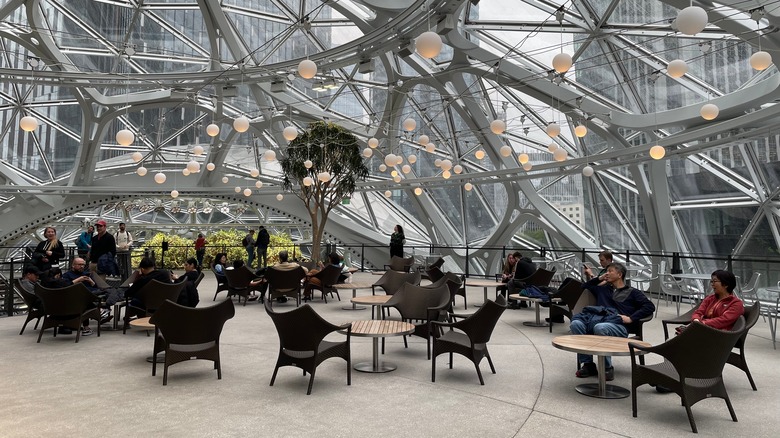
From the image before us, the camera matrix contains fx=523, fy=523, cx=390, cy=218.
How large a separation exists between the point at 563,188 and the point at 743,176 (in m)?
6.68

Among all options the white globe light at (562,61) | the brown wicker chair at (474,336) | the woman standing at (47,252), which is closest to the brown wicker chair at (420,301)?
the brown wicker chair at (474,336)

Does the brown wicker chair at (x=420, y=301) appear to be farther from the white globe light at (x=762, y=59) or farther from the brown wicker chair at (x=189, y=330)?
the white globe light at (x=762, y=59)

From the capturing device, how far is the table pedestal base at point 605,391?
562cm

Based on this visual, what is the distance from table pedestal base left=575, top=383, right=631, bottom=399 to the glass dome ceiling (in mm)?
6182

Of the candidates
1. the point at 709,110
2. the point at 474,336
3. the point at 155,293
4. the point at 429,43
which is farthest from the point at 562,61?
Answer: the point at 155,293

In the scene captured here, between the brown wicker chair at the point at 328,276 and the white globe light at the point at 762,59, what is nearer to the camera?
the white globe light at the point at 762,59

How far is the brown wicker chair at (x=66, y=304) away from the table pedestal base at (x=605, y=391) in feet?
23.2

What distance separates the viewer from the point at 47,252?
33.1ft

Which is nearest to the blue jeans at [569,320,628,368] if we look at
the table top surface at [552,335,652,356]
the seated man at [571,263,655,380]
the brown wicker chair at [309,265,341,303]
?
the seated man at [571,263,655,380]

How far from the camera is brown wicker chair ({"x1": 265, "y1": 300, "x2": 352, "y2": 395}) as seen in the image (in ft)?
18.8

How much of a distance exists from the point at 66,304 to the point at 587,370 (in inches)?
291

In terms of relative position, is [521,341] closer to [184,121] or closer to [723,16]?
[723,16]

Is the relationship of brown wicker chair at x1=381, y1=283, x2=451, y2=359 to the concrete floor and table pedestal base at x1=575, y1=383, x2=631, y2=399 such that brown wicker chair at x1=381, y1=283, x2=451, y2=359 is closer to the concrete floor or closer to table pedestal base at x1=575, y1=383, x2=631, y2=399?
the concrete floor

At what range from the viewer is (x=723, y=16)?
8891 mm
